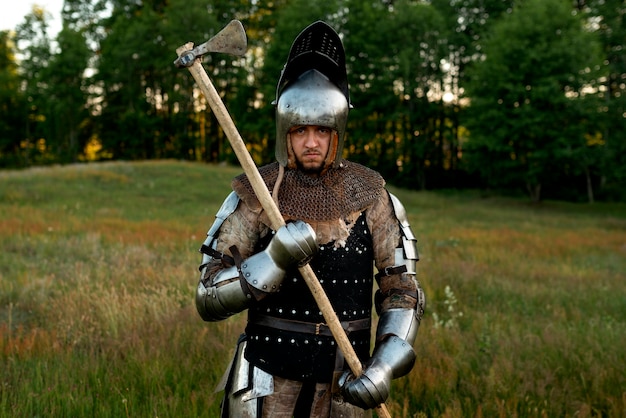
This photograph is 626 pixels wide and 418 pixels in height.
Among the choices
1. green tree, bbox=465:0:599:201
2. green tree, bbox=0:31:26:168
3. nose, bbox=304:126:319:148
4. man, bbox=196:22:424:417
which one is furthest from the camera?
green tree, bbox=0:31:26:168

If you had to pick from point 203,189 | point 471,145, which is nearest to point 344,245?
point 203,189

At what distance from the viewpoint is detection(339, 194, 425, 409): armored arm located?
2.18 m

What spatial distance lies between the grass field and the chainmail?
1789mm

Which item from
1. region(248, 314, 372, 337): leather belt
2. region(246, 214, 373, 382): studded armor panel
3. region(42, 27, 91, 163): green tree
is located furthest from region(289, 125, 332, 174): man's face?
region(42, 27, 91, 163): green tree

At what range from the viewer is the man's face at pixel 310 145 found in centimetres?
256

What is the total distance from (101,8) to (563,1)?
3987 centimetres

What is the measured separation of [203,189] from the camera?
2191 centimetres

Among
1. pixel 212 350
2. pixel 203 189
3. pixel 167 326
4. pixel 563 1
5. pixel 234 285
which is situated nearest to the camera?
pixel 234 285

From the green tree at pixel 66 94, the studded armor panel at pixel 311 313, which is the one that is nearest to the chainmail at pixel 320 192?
the studded armor panel at pixel 311 313

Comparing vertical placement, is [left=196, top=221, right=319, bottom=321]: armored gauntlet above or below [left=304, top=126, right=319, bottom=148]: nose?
below

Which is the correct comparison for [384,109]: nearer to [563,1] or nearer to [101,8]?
[563,1]

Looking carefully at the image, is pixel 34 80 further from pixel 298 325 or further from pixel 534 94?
pixel 298 325

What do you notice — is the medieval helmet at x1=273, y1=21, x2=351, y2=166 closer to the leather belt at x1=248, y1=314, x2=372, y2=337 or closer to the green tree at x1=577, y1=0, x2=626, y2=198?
the leather belt at x1=248, y1=314, x2=372, y2=337

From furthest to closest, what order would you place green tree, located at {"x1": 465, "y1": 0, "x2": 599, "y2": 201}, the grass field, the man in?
green tree, located at {"x1": 465, "y1": 0, "x2": 599, "y2": 201} → the grass field → the man
